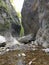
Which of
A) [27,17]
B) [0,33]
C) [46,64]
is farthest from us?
[27,17]

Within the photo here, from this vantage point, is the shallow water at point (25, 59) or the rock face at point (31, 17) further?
the rock face at point (31, 17)

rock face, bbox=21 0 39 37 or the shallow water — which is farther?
rock face, bbox=21 0 39 37

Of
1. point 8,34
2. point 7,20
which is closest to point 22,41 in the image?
point 8,34

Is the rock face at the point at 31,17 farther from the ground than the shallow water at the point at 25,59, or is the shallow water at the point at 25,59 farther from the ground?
the rock face at the point at 31,17

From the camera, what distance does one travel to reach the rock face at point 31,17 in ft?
86.8

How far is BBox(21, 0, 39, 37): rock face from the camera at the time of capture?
26467 mm

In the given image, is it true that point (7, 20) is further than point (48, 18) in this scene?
Yes

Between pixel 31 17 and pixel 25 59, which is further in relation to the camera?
pixel 31 17

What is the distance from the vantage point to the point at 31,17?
28.2 m

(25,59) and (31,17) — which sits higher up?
Answer: (31,17)

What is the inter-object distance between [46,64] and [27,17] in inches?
958

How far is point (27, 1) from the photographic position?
31.0m

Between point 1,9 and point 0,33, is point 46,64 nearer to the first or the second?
point 0,33

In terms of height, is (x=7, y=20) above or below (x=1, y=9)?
below
